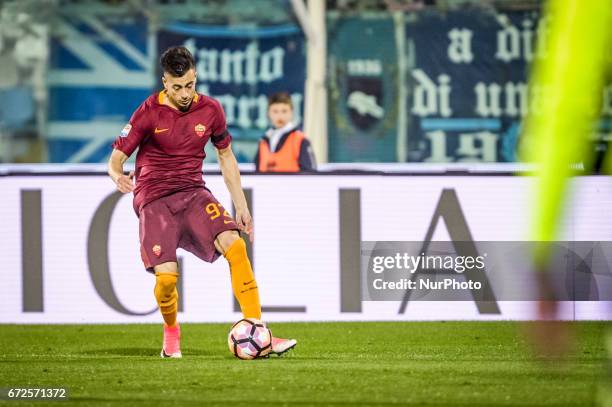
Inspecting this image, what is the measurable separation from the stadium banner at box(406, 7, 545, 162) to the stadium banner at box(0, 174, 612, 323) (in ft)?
15.8

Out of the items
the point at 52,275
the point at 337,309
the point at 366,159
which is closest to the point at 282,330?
the point at 337,309

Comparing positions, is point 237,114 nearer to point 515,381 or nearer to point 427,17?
point 427,17

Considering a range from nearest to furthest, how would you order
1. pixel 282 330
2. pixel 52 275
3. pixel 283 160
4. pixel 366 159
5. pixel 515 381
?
pixel 515 381
pixel 282 330
pixel 52 275
pixel 283 160
pixel 366 159

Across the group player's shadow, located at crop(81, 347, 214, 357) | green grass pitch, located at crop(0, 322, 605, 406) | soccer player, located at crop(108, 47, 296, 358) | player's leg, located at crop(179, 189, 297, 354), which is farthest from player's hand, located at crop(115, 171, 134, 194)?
player's shadow, located at crop(81, 347, 214, 357)

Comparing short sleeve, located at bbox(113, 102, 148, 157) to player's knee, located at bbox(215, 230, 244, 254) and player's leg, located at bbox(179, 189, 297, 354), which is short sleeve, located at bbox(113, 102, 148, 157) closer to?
player's leg, located at bbox(179, 189, 297, 354)

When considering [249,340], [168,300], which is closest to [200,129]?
[168,300]

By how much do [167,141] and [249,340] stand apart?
3.90ft

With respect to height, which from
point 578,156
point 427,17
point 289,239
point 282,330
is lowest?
point 282,330

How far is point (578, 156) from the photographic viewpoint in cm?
168

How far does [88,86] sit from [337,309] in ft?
21.6

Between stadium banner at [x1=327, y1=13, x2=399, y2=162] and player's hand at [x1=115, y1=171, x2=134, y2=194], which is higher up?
stadium banner at [x1=327, y1=13, x2=399, y2=162]

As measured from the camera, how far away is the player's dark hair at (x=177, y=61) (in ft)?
20.9

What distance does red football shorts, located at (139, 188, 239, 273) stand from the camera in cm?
662

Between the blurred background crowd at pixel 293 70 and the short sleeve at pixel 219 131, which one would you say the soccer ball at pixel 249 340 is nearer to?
the short sleeve at pixel 219 131
